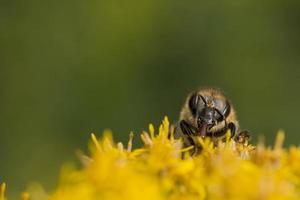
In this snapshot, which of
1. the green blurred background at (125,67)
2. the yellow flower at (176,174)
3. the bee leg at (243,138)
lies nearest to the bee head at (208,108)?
the bee leg at (243,138)

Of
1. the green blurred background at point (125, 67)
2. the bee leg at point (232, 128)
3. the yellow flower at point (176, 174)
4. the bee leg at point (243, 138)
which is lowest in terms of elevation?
the yellow flower at point (176, 174)

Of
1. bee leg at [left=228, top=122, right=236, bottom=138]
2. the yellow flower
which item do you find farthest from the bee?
the yellow flower

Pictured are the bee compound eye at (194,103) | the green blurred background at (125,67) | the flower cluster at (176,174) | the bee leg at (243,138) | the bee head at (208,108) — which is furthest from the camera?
the green blurred background at (125,67)

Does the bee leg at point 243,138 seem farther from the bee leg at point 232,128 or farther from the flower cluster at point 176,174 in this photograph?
the flower cluster at point 176,174

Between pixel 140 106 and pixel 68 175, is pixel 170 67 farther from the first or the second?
pixel 68 175

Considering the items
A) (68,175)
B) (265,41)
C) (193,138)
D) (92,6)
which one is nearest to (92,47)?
(92,6)

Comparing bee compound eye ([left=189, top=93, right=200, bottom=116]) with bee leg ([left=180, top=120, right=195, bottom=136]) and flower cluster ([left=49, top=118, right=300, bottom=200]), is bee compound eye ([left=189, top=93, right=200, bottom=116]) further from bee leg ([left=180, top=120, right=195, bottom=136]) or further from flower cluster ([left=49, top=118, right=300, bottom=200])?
flower cluster ([left=49, top=118, right=300, bottom=200])
